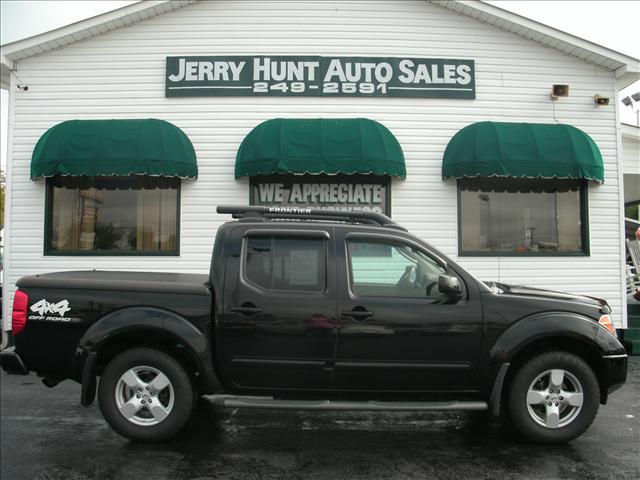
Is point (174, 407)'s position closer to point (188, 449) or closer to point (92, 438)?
point (188, 449)

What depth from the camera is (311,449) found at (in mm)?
4562

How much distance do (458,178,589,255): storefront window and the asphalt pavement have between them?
4532 millimetres

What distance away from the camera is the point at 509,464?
4.27 metres

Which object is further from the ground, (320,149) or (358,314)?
(320,149)

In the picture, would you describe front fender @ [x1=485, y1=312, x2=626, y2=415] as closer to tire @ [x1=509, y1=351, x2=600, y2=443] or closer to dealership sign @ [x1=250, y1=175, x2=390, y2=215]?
tire @ [x1=509, y1=351, x2=600, y2=443]

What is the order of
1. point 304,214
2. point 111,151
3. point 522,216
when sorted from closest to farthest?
point 304,214 < point 111,151 < point 522,216

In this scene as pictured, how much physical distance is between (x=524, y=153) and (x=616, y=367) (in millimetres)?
5235

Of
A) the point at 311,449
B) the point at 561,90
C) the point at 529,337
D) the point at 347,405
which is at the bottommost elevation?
the point at 311,449

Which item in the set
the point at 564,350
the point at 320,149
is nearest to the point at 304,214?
the point at 564,350

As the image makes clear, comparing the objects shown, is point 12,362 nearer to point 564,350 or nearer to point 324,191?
point 564,350

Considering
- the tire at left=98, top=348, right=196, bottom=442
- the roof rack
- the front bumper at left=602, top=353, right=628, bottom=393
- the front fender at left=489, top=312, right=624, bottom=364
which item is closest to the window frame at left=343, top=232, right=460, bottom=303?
the roof rack

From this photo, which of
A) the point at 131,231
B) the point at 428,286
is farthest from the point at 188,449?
the point at 131,231

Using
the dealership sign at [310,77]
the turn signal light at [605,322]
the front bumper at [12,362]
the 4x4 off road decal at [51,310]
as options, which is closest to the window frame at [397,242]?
the turn signal light at [605,322]

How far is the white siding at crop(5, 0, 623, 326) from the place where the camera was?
973 cm
